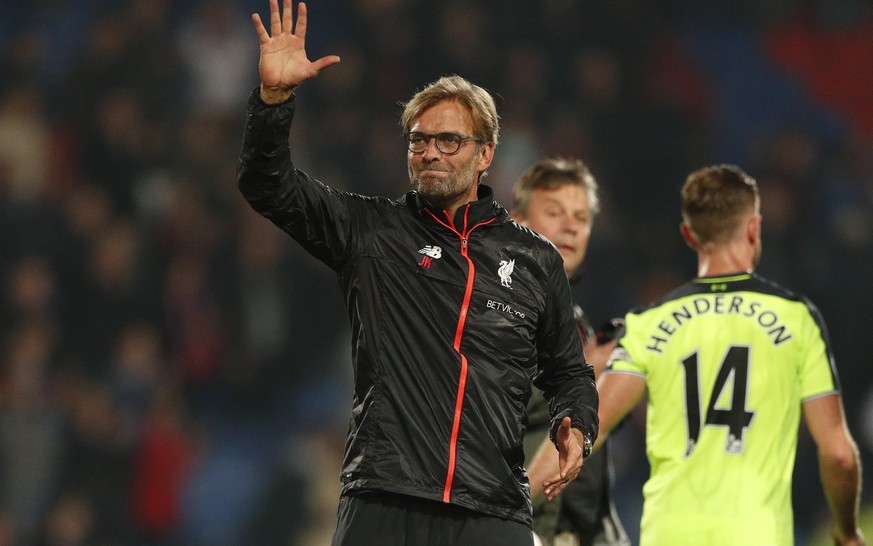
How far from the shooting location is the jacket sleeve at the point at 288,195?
9.18 ft

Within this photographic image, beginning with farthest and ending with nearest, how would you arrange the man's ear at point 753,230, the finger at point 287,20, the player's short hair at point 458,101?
the man's ear at point 753,230
the player's short hair at point 458,101
the finger at point 287,20

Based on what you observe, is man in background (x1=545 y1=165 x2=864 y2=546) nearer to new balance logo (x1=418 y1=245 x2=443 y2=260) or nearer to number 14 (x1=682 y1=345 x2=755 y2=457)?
number 14 (x1=682 y1=345 x2=755 y2=457)

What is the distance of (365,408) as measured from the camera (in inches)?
114

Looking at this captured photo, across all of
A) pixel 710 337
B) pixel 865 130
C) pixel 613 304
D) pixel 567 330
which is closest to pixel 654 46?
pixel 865 130

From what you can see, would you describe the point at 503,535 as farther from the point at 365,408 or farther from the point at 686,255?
the point at 686,255

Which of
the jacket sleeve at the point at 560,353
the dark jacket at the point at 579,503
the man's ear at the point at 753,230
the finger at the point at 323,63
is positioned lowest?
the dark jacket at the point at 579,503

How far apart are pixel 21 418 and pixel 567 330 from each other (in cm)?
545

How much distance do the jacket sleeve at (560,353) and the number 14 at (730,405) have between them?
0.76 meters

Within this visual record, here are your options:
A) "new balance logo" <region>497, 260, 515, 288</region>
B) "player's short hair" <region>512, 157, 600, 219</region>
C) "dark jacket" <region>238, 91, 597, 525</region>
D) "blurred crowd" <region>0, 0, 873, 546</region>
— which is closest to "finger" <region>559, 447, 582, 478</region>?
"dark jacket" <region>238, 91, 597, 525</region>

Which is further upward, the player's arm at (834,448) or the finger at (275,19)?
the finger at (275,19)

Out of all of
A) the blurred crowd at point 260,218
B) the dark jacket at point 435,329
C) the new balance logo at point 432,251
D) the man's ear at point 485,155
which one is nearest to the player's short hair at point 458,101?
the man's ear at point 485,155

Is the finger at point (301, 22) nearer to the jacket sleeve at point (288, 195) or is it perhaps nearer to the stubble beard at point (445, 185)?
the jacket sleeve at point (288, 195)

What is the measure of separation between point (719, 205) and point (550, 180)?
656 mm

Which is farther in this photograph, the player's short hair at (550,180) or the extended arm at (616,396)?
the player's short hair at (550,180)
